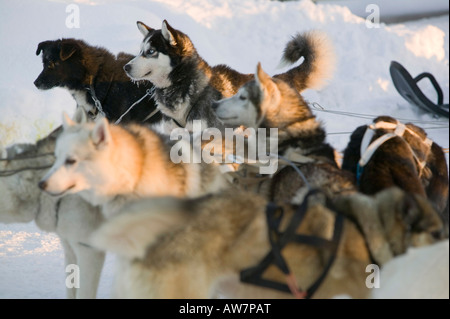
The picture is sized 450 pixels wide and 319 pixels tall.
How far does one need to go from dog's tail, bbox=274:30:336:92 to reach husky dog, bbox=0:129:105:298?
A: 299 centimetres

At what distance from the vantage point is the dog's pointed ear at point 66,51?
4.80m

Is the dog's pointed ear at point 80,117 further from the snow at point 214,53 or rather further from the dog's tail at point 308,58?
the dog's tail at point 308,58

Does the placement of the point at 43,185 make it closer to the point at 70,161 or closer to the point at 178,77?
the point at 70,161

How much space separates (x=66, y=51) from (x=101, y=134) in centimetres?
264

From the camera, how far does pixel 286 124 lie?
3371mm

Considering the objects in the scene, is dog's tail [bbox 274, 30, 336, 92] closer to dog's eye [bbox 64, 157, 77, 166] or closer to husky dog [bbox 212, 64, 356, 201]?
husky dog [bbox 212, 64, 356, 201]

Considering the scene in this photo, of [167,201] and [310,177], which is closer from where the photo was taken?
[167,201]

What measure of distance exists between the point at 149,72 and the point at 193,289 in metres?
3.18

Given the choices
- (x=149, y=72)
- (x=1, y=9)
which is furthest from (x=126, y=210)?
(x=1, y=9)

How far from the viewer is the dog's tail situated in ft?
17.6

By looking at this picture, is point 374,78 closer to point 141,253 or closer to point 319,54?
point 319,54

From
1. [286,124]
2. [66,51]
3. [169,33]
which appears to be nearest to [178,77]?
[169,33]

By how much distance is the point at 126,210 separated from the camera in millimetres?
2006

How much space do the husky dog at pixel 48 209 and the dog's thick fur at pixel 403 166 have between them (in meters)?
1.55
